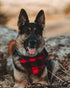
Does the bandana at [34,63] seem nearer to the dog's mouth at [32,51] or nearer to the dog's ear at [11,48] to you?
the dog's mouth at [32,51]

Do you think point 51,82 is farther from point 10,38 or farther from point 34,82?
point 10,38

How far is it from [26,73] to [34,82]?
35 cm

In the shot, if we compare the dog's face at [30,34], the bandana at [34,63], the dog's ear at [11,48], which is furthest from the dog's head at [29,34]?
the dog's ear at [11,48]

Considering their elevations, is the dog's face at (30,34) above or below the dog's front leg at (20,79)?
above

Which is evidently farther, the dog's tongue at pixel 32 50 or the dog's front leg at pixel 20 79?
the dog's front leg at pixel 20 79

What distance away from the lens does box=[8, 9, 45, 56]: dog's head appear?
17.8ft

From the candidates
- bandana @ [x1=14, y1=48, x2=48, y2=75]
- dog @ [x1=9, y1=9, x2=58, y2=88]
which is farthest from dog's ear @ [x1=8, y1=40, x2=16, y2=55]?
bandana @ [x1=14, y1=48, x2=48, y2=75]

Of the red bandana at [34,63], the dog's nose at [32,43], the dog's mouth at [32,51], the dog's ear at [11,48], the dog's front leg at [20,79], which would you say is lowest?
the dog's front leg at [20,79]

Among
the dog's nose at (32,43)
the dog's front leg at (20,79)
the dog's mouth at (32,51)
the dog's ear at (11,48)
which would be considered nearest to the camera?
the dog's nose at (32,43)

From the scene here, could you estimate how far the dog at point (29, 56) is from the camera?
18.1ft

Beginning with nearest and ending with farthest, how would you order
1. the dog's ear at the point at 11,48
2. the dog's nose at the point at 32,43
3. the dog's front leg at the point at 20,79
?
the dog's nose at the point at 32,43 → the dog's front leg at the point at 20,79 → the dog's ear at the point at 11,48

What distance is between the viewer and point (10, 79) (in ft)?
21.4

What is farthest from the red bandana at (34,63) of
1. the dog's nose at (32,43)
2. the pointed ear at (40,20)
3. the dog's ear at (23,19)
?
the dog's ear at (23,19)

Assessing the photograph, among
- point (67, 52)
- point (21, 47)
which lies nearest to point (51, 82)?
point (21, 47)
